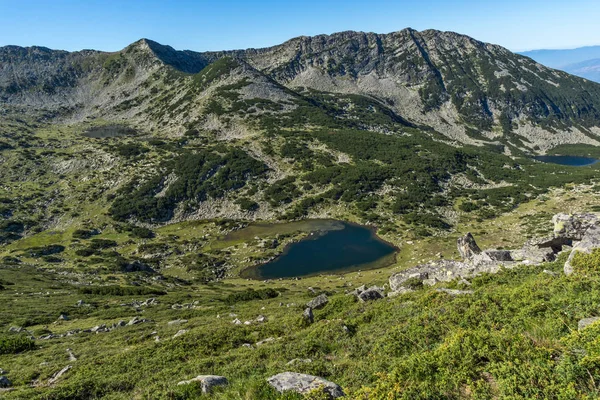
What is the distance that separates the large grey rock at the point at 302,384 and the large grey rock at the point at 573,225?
30551 mm

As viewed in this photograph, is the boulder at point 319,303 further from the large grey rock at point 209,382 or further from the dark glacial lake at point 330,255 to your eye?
the dark glacial lake at point 330,255

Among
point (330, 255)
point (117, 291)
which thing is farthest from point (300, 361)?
point (330, 255)

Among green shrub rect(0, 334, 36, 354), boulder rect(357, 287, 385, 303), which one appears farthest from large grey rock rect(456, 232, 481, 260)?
green shrub rect(0, 334, 36, 354)

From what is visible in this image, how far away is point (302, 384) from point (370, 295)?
17.3 m

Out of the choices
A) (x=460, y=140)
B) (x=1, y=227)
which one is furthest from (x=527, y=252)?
(x=460, y=140)

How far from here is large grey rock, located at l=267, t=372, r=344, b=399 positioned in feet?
32.2

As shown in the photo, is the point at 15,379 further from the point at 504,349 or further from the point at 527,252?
the point at 527,252

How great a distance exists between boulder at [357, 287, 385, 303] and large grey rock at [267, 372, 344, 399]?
622 inches

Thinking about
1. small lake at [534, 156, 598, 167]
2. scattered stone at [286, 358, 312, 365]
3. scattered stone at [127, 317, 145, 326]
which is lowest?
scattered stone at [127, 317, 145, 326]

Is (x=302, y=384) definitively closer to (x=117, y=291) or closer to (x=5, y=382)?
(x=5, y=382)

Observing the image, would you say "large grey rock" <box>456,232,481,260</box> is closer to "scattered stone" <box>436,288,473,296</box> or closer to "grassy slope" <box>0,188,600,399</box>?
"grassy slope" <box>0,188,600,399</box>

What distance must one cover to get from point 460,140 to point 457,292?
626 feet

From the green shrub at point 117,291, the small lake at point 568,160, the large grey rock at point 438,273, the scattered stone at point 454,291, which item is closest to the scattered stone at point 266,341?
the scattered stone at point 454,291

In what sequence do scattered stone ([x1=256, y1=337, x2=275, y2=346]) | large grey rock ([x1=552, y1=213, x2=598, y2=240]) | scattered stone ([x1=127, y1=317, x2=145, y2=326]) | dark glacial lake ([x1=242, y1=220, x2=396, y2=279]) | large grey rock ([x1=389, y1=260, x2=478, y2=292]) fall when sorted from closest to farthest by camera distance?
scattered stone ([x1=256, y1=337, x2=275, y2=346]) < large grey rock ([x1=389, y1=260, x2=478, y2=292]) < large grey rock ([x1=552, y1=213, x2=598, y2=240]) < scattered stone ([x1=127, y1=317, x2=145, y2=326]) < dark glacial lake ([x1=242, y1=220, x2=396, y2=279])
